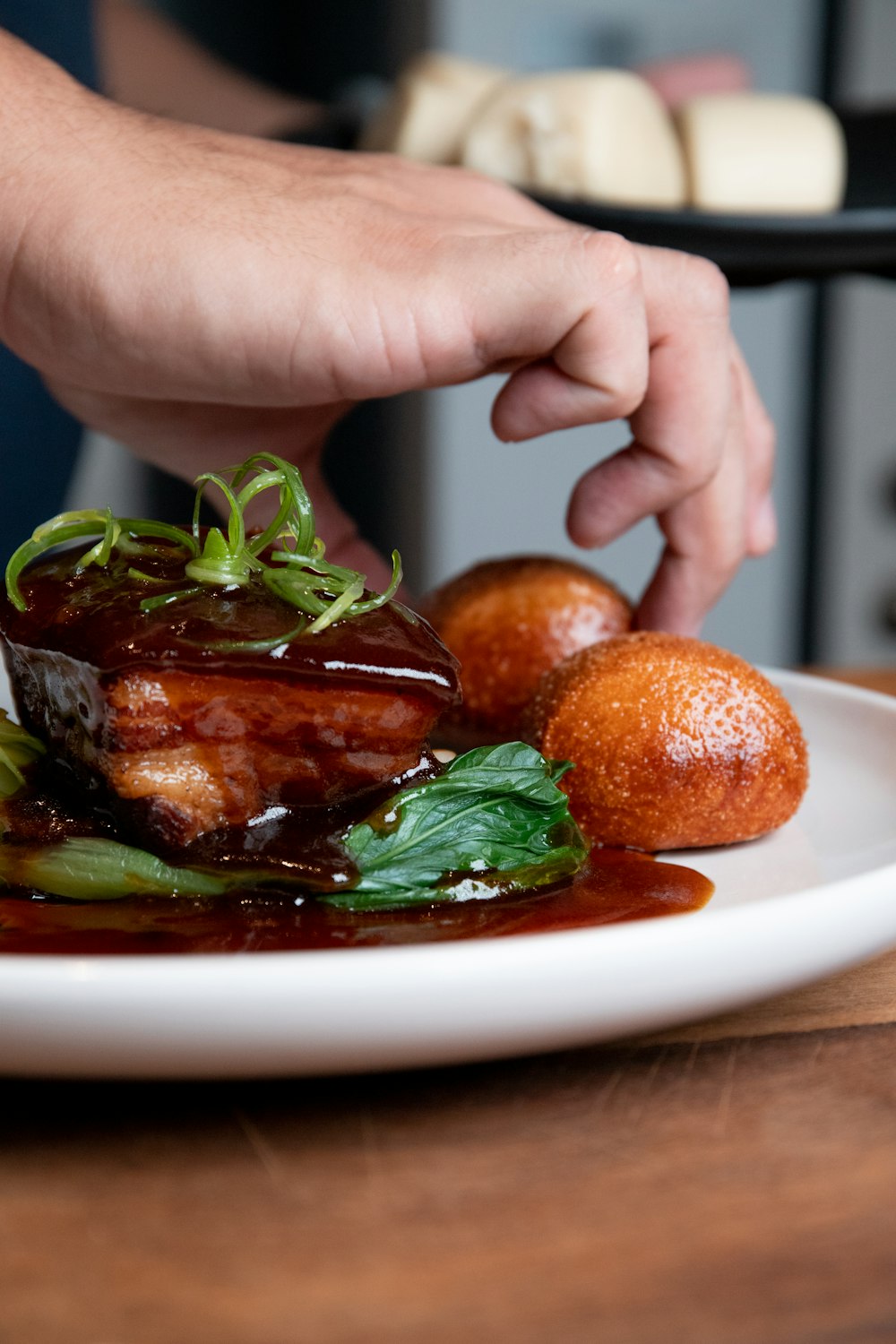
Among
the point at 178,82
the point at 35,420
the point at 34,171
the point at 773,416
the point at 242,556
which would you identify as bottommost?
the point at 773,416

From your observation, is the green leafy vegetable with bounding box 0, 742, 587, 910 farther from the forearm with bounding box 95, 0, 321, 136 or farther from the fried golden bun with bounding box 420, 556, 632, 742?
the forearm with bounding box 95, 0, 321, 136

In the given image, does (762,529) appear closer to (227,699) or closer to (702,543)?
(702,543)

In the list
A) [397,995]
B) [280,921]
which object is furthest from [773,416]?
[397,995]

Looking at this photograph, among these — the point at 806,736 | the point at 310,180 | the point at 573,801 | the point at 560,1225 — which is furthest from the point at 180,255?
the point at 560,1225

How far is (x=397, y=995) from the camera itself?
740 mm

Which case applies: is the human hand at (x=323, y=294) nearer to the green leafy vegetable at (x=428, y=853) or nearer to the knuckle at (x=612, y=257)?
the knuckle at (x=612, y=257)

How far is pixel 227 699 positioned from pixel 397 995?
0.35 m

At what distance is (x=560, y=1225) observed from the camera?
71cm

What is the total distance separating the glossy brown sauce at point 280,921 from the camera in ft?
3.04

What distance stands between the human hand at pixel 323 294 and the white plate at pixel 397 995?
78cm

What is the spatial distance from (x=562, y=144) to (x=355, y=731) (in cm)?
214

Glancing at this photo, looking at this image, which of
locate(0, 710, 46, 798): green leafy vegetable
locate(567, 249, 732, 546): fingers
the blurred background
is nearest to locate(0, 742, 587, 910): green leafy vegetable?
locate(0, 710, 46, 798): green leafy vegetable

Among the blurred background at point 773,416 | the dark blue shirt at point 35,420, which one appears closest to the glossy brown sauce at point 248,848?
the dark blue shirt at point 35,420

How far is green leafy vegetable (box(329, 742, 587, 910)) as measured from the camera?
104 cm
